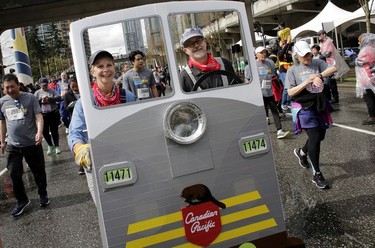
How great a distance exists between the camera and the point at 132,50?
9.66 ft

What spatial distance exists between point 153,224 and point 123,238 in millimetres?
213

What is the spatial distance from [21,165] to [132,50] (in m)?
3.81

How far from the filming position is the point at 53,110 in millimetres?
10062

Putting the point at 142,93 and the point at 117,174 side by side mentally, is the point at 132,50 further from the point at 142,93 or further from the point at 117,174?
the point at 117,174

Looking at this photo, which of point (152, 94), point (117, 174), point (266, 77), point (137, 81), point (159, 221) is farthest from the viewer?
point (266, 77)

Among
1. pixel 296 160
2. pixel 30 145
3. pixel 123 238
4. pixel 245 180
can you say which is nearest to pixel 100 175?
pixel 123 238

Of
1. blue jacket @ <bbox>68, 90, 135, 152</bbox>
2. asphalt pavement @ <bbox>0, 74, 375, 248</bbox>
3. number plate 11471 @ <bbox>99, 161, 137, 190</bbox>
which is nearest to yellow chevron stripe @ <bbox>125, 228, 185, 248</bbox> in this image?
number plate 11471 @ <bbox>99, 161, 137, 190</bbox>

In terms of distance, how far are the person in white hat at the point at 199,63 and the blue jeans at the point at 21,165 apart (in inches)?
144

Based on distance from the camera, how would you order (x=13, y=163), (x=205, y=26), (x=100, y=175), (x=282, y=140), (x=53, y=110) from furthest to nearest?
(x=53, y=110), (x=282, y=140), (x=13, y=163), (x=205, y=26), (x=100, y=175)

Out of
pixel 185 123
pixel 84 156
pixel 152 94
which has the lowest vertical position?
pixel 84 156

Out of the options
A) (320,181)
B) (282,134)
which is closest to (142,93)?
(320,181)

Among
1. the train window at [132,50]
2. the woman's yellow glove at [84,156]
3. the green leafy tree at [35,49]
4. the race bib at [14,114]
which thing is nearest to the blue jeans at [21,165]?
the race bib at [14,114]

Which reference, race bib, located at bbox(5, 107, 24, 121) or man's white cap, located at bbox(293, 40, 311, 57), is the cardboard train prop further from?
race bib, located at bbox(5, 107, 24, 121)

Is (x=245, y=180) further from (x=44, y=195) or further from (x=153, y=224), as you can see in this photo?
(x=44, y=195)
